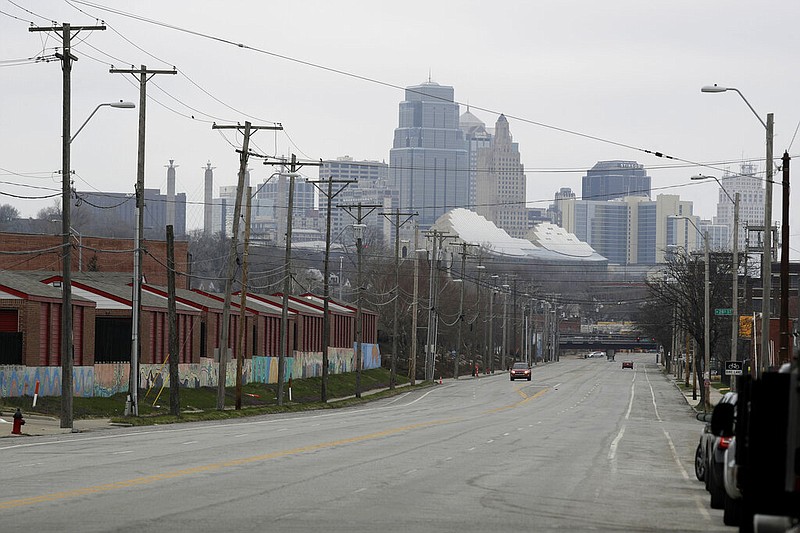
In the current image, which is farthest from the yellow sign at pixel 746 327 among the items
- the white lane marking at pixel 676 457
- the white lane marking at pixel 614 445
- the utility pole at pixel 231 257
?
the utility pole at pixel 231 257

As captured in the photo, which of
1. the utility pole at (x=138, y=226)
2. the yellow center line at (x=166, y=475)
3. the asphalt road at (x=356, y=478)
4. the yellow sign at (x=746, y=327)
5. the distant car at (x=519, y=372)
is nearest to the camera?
the asphalt road at (x=356, y=478)

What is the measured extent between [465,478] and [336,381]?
215 ft

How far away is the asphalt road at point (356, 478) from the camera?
17.4 m

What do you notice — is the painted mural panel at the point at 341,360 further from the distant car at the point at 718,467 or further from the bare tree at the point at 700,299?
the distant car at the point at 718,467

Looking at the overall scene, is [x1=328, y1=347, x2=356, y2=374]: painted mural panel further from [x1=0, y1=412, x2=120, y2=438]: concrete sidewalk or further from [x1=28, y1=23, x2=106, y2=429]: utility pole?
[x1=28, y1=23, x2=106, y2=429]: utility pole

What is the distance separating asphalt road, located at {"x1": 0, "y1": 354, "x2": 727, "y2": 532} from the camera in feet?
57.0

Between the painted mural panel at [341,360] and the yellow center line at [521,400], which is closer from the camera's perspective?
the yellow center line at [521,400]

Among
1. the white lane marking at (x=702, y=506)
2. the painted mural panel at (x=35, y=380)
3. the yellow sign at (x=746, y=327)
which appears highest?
the yellow sign at (x=746, y=327)

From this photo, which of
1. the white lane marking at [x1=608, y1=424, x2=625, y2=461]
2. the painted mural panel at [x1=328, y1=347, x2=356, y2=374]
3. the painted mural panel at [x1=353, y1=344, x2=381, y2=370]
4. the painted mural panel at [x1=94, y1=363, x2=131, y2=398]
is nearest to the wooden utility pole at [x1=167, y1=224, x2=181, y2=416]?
the painted mural panel at [x1=94, y1=363, x2=131, y2=398]

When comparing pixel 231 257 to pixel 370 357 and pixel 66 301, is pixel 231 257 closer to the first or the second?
pixel 66 301

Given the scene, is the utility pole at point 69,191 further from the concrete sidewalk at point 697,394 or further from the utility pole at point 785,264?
the concrete sidewalk at point 697,394

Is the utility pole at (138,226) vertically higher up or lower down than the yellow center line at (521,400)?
higher up

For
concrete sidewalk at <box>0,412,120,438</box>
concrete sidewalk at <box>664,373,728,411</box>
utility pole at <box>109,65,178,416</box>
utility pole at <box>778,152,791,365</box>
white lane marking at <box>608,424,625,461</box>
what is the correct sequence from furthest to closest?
concrete sidewalk at <box>664,373,728,411</box> → utility pole at <box>109,65,178,416</box> → concrete sidewalk at <box>0,412,120,438</box> → utility pole at <box>778,152,791,365</box> → white lane marking at <box>608,424,625,461</box>

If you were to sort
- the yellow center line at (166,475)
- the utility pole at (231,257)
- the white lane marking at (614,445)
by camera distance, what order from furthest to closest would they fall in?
the utility pole at (231,257) < the white lane marking at (614,445) < the yellow center line at (166,475)
